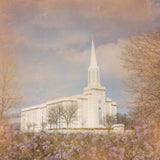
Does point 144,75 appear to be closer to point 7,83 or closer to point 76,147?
point 76,147

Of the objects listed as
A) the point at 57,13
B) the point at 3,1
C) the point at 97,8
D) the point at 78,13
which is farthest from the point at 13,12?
the point at 97,8

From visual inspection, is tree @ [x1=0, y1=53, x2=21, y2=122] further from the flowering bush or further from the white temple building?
the white temple building

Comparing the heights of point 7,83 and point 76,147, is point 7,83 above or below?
above

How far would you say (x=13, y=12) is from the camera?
5.73 meters

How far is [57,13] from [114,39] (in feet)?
5.76

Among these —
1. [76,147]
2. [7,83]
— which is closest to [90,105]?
Answer: [7,83]

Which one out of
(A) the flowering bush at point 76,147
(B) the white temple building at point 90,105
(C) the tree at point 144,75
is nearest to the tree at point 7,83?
(A) the flowering bush at point 76,147

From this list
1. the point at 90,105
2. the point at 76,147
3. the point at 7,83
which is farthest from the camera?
the point at 90,105

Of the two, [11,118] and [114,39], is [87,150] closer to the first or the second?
[114,39]

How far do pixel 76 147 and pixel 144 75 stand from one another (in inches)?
124

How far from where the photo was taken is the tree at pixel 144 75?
238 inches

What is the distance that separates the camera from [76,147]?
4176 mm

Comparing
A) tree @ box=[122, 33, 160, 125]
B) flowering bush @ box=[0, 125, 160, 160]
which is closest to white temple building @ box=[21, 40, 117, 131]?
tree @ box=[122, 33, 160, 125]

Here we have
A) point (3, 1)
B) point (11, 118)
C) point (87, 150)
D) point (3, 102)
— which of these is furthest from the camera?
point (11, 118)
